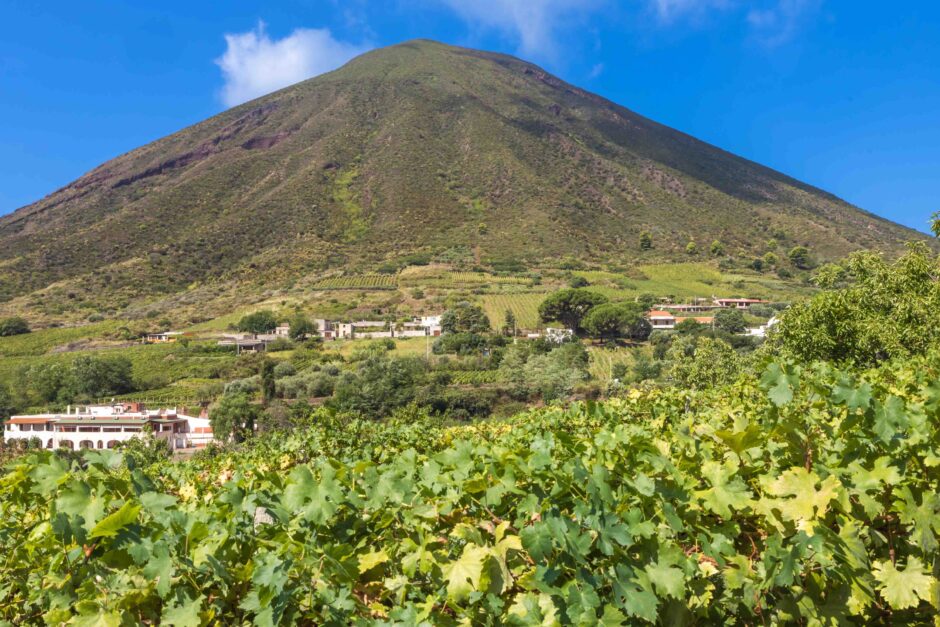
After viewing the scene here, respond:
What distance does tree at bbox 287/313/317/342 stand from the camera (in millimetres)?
63969

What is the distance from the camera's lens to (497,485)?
1.82 metres

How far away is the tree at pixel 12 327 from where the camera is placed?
Answer: 6894 cm

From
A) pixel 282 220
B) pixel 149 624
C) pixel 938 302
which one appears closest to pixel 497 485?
pixel 149 624

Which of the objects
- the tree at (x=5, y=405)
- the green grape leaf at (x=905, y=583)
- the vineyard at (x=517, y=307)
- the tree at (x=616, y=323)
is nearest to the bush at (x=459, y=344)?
the vineyard at (x=517, y=307)

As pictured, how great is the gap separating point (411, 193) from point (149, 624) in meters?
118

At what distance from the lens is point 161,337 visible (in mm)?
67438

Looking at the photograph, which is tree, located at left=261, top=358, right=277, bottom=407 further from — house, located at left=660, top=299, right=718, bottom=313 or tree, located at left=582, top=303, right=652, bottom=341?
house, located at left=660, top=299, right=718, bottom=313

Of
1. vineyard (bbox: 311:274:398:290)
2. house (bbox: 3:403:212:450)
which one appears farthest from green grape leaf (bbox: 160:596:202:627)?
vineyard (bbox: 311:274:398:290)

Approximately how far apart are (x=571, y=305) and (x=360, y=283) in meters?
34.8

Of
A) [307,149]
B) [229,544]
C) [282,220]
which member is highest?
[307,149]

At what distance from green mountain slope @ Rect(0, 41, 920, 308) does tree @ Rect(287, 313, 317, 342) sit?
1123 inches

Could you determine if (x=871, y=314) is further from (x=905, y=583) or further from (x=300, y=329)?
(x=300, y=329)

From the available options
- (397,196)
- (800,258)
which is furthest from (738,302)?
(397,196)

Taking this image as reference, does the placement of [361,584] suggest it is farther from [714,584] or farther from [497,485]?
[714,584]
